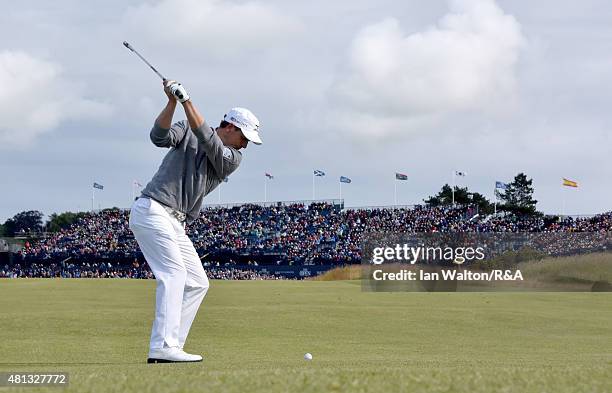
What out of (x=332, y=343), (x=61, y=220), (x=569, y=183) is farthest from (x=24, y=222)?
(x=332, y=343)

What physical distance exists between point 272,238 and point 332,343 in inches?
2475

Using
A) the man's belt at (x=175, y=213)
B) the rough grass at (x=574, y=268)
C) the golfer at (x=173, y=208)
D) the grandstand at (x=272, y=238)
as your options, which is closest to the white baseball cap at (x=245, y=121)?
the golfer at (x=173, y=208)

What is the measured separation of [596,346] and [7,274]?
6935 cm

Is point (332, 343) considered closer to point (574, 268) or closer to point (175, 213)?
point (175, 213)

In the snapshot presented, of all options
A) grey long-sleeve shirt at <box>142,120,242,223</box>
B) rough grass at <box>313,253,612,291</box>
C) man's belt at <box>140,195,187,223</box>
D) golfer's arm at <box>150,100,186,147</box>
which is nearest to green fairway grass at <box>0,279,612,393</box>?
man's belt at <box>140,195,187,223</box>

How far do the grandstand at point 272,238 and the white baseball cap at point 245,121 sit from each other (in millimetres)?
52505

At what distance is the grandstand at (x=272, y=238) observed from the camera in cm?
6725

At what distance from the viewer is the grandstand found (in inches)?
2648

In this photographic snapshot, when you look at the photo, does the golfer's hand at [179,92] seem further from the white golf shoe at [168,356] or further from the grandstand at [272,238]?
the grandstand at [272,238]

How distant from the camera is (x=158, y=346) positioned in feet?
28.9

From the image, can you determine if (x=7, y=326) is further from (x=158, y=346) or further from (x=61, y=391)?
(x=61, y=391)

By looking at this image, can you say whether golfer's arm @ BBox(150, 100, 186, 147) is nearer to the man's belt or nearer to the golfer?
the golfer

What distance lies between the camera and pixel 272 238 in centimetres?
7838

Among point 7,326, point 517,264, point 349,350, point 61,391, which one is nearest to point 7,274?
point 517,264
